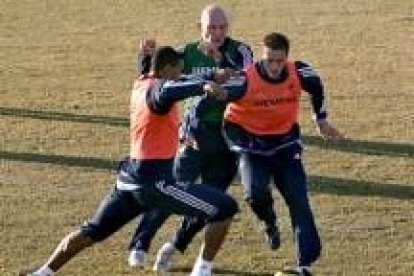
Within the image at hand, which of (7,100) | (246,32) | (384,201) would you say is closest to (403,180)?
(384,201)

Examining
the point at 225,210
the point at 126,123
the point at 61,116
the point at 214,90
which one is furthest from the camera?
the point at 61,116

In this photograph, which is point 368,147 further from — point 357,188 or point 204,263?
point 204,263

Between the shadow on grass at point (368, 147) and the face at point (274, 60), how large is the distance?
4235 millimetres

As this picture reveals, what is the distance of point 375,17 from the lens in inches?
896

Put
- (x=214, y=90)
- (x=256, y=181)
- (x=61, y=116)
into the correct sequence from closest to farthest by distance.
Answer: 1. (x=214, y=90)
2. (x=256, y=181)
3. (x=61, y=116)

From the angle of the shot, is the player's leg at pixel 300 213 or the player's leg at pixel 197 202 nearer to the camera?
the player's leg at pixel 197 202

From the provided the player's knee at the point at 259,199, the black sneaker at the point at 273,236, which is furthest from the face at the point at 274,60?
the black sneaker at the point at 273,236

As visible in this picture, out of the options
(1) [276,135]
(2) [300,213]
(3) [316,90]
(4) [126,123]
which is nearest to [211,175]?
(1) [276,135]

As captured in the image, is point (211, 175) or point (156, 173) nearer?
point (156, 173)

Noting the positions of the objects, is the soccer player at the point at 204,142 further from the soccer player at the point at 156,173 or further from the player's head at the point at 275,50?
the soccer player at the point at 156,173

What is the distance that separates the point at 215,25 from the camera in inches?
366

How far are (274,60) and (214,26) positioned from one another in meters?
0.72

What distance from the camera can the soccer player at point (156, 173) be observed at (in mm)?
8227

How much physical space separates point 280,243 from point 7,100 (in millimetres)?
6912
